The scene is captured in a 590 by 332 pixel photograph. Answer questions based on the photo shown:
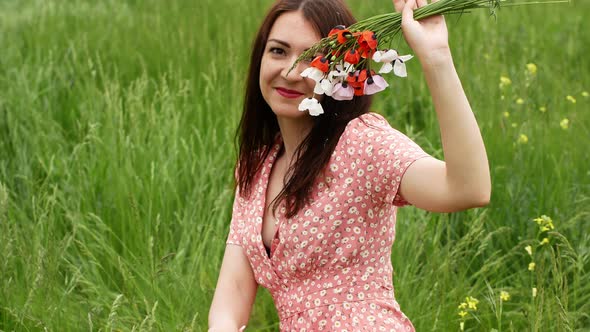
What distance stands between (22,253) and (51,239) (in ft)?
0.31

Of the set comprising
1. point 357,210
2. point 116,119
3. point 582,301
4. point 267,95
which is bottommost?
point 582,301

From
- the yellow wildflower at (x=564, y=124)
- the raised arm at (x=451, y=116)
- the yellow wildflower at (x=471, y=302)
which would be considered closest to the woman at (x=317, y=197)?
the raised arm at (x=451, y=116)

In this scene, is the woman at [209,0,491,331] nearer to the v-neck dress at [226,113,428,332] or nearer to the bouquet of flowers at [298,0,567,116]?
the v-neck dress at [226,113,428,332]

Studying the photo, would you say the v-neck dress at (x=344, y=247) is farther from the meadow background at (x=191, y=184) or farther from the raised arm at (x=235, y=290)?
the meadow background at (x=191, y=184)

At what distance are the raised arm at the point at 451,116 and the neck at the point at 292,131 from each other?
543mm

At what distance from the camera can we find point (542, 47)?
15.7 feet

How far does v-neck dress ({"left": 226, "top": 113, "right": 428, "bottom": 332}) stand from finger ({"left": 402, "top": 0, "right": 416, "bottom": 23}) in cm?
34

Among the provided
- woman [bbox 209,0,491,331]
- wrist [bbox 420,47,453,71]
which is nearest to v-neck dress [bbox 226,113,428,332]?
woman [bbox 209,0,491,331]

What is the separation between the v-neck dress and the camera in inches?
83.8

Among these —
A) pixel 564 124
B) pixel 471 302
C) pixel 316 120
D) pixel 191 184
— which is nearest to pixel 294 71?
pixel 316 120

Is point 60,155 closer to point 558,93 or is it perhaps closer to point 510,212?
point 510,212

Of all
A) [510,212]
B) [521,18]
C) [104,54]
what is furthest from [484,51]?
[104,54]

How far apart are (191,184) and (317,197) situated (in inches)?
50.9

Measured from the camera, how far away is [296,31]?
A: 7.38ft
